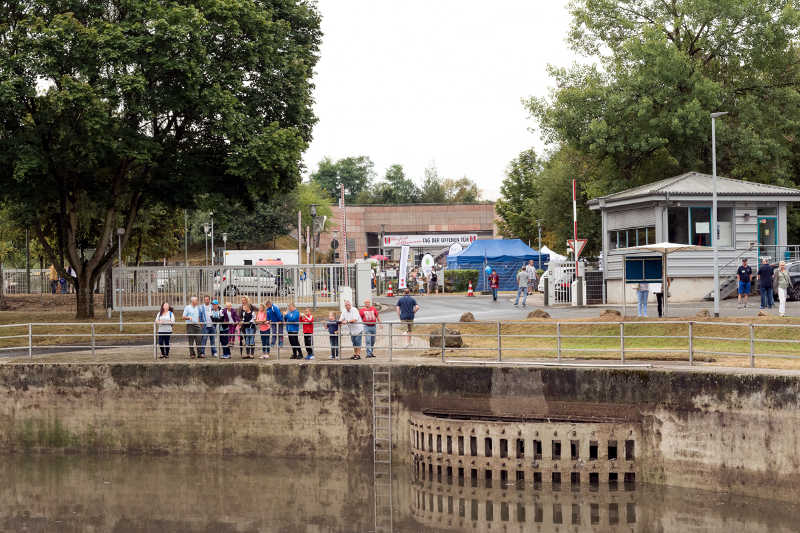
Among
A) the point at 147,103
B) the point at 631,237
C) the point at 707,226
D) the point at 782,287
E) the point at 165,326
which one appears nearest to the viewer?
the point at 165,326

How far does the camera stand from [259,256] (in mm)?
63594

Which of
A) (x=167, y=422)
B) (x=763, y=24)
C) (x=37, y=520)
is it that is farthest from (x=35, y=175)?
(x=763, y=24)

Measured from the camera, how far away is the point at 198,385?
78.2 ft

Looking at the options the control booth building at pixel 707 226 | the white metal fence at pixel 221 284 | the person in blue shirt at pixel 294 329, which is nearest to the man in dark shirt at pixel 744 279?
the control booth building at pixel 707 226

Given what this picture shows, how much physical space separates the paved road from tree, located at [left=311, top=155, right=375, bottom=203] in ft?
364

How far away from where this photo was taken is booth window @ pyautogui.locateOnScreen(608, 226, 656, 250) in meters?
39.9

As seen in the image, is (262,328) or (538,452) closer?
(538,452)

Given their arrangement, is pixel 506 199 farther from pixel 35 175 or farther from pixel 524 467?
pixel 524 467

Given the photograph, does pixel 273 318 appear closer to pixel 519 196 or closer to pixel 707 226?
pixel 707 226

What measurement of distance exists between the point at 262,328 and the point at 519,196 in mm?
61996

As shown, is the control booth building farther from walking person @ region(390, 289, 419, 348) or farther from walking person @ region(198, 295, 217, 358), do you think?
walking person @ region(198, 295, 217, 358)

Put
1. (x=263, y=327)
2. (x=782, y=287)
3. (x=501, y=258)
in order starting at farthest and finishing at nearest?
1. (x=501, y=258)
2. (x=782, y=287)
3. (x=263, y=327)

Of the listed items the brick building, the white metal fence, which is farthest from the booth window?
the brick building

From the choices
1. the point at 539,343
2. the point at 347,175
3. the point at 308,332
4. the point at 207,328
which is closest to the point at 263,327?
the point at 308,332
